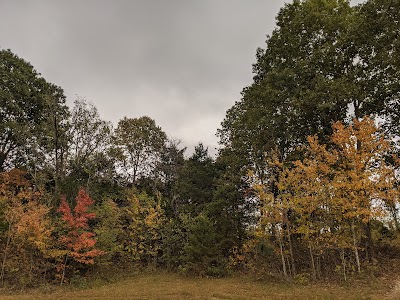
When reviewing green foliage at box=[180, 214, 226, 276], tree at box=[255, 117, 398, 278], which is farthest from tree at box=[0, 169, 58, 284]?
tree at box=[255, 117, 398, 278]

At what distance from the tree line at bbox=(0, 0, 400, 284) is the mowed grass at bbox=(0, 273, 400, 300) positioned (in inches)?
63.0

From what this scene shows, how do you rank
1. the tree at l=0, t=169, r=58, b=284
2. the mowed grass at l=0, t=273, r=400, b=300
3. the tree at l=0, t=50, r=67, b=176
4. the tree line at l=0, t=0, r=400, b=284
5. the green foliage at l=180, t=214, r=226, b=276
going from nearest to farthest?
the mowed grass at l=0, t=273, r=400, b=300
the tree line at l=0, t=0, r=400, b=284
the tree at l=0, t=169, r=58, b=284
the green foliage at l=180, t=214, r=226, b=276
the tree at l=0, t=50, r=67, b=176

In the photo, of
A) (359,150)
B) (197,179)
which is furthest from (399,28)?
(197,179)

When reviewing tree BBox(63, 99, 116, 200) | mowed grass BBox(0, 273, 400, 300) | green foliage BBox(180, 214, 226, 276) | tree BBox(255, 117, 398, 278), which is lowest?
mowed grass BBox(0, 273, 400, 300)

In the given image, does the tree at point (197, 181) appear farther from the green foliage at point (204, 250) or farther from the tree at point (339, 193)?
the tree at point (339, 193)

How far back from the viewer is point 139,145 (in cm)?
3303

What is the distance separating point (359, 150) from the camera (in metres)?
15.8

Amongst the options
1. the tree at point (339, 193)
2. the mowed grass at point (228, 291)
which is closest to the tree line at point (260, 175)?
the tree at point (339, 193)

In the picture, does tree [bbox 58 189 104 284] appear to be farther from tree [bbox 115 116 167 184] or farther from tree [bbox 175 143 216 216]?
tree [bbox 115 116 167 184]

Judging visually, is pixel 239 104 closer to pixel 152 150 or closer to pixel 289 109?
pixel 289 109

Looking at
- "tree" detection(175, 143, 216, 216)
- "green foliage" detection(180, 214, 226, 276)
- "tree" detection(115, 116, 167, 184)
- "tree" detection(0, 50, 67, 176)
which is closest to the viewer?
"green foliage" detection(180, 214, 226, 276)

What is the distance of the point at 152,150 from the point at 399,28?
23690mm

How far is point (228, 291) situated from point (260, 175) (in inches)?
320

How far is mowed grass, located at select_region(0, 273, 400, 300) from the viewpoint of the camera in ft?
41.4
